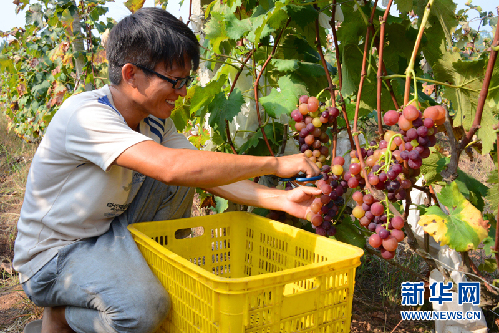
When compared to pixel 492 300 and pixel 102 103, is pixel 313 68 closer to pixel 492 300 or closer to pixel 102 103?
pixel 102 103

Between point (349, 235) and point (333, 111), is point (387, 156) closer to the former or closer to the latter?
point (333, 111)

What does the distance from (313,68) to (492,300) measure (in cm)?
115

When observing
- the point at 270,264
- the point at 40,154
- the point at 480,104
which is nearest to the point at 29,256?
the point at 40,154

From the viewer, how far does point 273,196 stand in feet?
6.37

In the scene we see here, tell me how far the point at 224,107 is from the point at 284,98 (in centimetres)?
28

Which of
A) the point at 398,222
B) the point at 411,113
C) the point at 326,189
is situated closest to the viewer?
the point at 411,113

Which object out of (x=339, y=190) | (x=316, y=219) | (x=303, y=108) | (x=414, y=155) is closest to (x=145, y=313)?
(x=316, y=219)

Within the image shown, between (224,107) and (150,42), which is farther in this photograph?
(224,107)

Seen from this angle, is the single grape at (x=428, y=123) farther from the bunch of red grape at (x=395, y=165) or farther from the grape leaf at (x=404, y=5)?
the grape leaf at (x=404, y=5)

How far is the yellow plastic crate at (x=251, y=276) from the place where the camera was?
4.04 ft

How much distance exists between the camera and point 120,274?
165 cm

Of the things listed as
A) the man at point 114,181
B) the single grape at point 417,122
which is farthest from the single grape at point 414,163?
the man at point 114,181

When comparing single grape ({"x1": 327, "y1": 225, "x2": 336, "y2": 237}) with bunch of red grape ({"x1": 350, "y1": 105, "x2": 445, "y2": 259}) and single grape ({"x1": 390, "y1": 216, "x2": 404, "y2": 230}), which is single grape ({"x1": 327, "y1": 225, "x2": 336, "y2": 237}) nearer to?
bunch of red grape ({"x1": 350, "y1": 105, "x2": 445, "y2": 259})

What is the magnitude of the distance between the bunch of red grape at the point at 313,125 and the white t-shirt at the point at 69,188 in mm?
665
